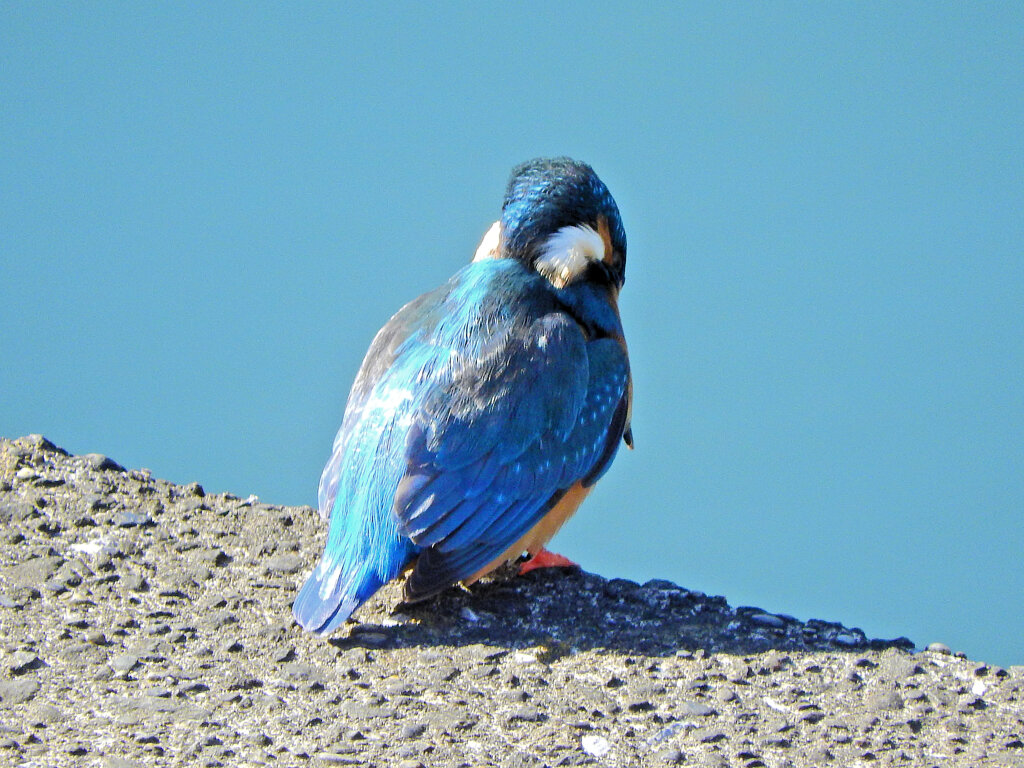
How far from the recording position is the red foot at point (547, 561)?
4004 millimetres

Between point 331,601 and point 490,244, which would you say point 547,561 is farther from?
point 490,244

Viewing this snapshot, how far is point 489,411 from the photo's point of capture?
138 inches

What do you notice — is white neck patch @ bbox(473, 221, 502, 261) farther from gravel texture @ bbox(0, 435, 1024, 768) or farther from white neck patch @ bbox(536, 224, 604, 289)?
gravel texture @ bbox(0, 435, 1024, 768)

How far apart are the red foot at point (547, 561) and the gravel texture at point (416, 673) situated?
0.14 feet

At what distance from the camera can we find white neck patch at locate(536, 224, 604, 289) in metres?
3.90

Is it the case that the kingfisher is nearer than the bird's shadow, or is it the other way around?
the kingfisher

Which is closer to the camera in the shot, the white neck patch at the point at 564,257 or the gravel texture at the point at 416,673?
the gravel texture at the point at 416,673

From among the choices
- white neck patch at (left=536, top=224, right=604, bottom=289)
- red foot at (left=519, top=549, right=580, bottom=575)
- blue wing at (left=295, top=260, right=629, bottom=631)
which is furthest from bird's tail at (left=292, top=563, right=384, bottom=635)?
white neck patch at (left=536, top=224, right=604, bottom=289)

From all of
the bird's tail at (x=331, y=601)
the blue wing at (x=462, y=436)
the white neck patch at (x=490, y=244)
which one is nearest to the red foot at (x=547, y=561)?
the blue wing at (x=462, y=436)

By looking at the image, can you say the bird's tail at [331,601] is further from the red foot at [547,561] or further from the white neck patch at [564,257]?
the white neck patch at [564,257]

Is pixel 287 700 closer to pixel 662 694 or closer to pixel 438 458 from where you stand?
pixel 438 458

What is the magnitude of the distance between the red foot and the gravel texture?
0.04 m

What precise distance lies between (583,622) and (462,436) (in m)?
0.68

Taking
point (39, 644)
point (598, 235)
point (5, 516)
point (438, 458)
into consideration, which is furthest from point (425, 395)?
point (5, 516)
